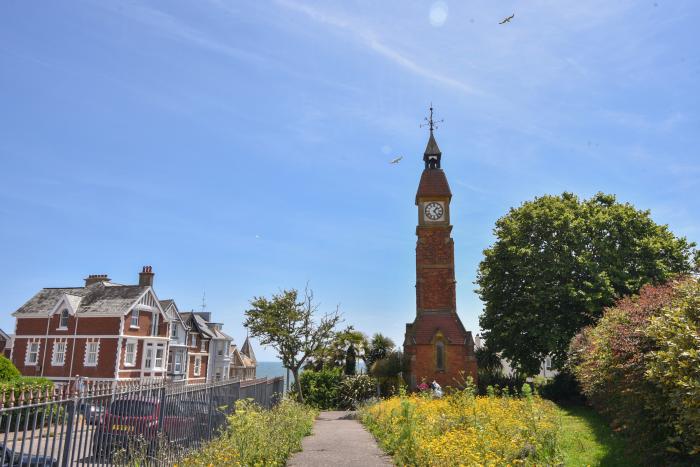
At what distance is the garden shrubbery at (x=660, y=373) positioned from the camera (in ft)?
21.7

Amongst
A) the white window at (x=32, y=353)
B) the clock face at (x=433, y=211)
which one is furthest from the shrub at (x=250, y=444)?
the white window at (x=32, y=353)

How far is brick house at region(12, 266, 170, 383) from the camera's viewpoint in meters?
37.5

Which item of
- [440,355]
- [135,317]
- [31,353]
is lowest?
[31,353]

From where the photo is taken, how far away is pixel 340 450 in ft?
45.0

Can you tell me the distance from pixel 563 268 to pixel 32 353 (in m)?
40.5

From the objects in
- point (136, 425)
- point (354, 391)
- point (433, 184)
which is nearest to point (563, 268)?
point (433, 184)

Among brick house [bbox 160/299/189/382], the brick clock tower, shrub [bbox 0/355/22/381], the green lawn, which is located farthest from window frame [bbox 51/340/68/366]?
the green lawn

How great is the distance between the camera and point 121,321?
123 feet

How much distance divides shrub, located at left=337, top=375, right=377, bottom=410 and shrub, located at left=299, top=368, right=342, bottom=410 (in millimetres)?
349

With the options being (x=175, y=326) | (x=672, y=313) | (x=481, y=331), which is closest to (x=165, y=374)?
(x=175, y=326)

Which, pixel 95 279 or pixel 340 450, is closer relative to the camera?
pixel 340 450

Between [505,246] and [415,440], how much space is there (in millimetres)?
21174

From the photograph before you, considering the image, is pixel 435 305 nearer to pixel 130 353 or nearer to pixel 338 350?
pixel 338 350

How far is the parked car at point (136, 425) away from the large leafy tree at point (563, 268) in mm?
22240
